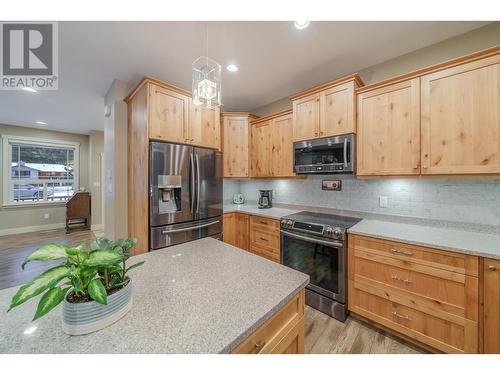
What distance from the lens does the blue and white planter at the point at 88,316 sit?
0.59 metres

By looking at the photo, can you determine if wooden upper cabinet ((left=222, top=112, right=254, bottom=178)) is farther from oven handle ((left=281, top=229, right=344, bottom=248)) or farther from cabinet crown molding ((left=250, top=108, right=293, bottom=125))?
oven handle ((left=281, top=229, right=344, bottom=248))

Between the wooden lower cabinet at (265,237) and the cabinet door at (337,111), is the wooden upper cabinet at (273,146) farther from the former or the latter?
the wooden lower cabinet at (265,237)

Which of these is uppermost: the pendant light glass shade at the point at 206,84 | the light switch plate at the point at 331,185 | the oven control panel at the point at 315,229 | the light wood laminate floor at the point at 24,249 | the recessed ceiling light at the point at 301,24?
the recessed ceiling light at the point at 301,24

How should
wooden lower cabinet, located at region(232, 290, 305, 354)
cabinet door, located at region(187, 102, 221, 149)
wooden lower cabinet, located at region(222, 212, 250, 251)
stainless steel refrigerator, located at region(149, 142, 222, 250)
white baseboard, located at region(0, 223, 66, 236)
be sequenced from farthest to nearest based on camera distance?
white baseboard, located at region(0, 223, 66, 236) → wooden lower cabinet, located at region(222, 212, 250, 251) → cabinet door, located at region(187, 102, 221, 149) → stainless steel refrigerator, located at region(149, 142, 222, 250) → wooden lower cabinet, located at region(232, 290, 305, 354)

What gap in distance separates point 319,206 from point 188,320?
2455mm

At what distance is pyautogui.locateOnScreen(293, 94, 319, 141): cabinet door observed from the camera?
2.41 metres

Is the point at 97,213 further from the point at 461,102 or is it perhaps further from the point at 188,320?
the point at 461,102

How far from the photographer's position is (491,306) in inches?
51.8

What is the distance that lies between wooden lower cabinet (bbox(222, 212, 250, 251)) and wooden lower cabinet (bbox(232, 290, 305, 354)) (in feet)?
6.56

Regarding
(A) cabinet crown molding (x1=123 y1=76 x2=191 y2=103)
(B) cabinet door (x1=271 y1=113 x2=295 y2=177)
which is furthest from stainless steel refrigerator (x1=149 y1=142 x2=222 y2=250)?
(B) cabinet door (x1=271 y1=113 x2=295 y2=177)

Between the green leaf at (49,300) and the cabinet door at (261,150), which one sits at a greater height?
the cabinet door at (261,150)

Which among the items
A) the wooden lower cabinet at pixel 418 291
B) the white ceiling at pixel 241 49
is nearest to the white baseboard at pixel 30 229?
the white ceiling at pixel 241 49

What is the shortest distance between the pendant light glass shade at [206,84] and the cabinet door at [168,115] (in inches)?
41.8
